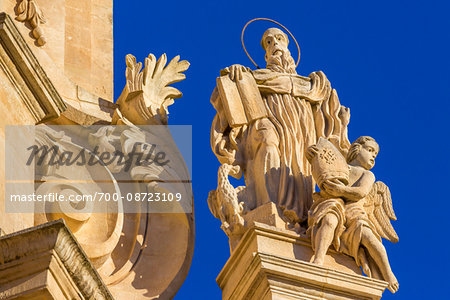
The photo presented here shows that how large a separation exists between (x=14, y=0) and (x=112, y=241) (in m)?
2.84

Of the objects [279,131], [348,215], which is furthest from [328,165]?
[279,131]

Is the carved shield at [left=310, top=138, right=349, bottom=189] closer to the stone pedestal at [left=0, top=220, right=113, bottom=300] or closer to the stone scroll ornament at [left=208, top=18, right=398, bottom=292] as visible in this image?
the stone scroll ornament at [left=208, top=18, right=398, bottom=292]

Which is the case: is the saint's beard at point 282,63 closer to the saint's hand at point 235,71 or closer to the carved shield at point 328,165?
the saint's hand at point 235,71

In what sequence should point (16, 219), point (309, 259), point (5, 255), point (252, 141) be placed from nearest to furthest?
point (5, 255)
point (16, 219)
point (309, 259)
point (252, 141)

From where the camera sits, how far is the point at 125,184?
13.7 metres

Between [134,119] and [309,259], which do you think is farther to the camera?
[134,119]

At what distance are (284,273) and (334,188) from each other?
1.20 metres

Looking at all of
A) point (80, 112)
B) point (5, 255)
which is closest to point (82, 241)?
point (80, 112)

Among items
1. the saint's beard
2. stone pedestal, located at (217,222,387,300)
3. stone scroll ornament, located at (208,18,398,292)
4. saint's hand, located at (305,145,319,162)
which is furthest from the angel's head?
the saint's beard

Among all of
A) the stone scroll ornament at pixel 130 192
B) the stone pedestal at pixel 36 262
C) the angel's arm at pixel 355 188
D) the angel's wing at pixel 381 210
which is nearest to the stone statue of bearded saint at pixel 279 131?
the angel's arm at pixel 355 188

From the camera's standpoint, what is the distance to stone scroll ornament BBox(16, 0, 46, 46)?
46.2 feet

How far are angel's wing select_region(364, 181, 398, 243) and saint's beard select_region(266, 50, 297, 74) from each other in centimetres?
176

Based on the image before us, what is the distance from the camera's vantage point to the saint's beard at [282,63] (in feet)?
47.0

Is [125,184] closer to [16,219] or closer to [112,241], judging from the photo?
[112,241]
